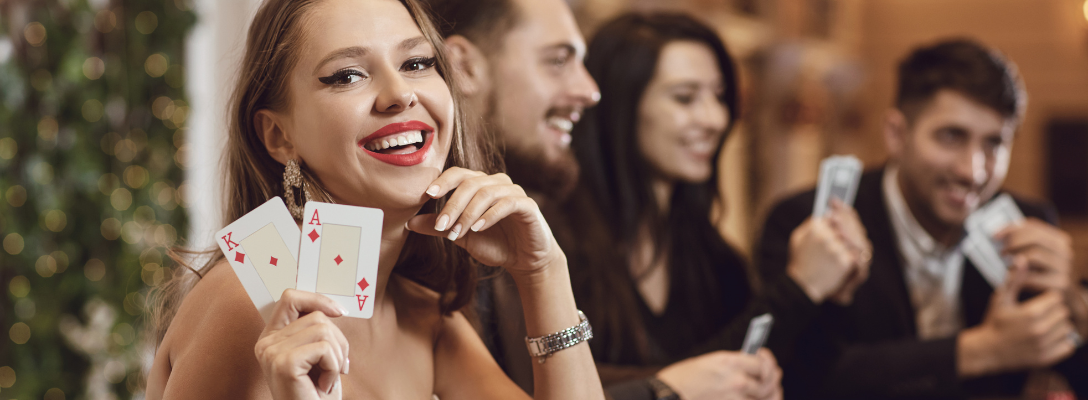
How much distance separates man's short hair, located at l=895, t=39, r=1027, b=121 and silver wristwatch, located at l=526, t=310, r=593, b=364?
184 centimetres

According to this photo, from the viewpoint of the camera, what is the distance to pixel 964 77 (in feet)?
8.07

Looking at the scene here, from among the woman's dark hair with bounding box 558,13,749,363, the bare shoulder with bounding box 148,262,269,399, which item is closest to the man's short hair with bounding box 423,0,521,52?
the woman's dark hair with bounding box 558,13,749,363

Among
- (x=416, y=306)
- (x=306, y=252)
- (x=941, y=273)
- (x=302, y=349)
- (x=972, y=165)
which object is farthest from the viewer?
(x=941, y=273)

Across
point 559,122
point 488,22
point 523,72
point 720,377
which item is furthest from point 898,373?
point 488,22

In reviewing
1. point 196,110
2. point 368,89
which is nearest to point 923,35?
point 196,110

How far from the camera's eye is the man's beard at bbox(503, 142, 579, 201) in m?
1.73

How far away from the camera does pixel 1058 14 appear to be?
8.73m

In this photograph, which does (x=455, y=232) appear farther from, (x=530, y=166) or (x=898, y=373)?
(x=898, y=373)

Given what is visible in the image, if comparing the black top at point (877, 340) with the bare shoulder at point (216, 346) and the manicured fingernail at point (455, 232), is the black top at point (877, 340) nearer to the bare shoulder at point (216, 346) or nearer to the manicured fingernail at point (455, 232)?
the manicured fingernail at point (455, 232)

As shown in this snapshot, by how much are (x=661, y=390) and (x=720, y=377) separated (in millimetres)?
142

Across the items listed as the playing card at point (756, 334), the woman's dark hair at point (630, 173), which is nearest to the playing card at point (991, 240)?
the woman's dark hair at point (630, 173)

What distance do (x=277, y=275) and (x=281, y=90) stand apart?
0.26 metres

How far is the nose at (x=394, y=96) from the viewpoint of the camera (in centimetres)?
98

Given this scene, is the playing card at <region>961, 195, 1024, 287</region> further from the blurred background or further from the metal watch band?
the metal watch band
